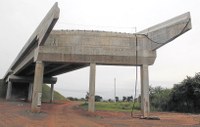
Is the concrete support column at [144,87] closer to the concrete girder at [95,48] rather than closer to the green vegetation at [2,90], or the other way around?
the concrete girder at [95,48]

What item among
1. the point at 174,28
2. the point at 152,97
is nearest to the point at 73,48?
the point at 174,28

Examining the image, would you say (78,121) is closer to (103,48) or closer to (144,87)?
(103,48)

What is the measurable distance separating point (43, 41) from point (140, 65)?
11.4 metres

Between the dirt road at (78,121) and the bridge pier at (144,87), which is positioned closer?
the dirt road at (78,121)

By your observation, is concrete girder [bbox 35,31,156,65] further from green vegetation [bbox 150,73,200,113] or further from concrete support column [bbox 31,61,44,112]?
green vegetation [bbox 150,73,200,113]

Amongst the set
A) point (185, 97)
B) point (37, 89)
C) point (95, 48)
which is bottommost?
point (185, 97)

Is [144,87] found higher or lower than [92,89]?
higher

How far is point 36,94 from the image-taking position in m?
30.1

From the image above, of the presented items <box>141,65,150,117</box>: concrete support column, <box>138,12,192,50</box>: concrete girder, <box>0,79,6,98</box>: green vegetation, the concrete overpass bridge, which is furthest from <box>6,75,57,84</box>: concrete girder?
<box>138,12,192,50</box>: concrete girder

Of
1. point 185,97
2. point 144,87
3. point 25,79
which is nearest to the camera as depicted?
point 144,87

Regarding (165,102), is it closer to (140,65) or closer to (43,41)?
(140,65)

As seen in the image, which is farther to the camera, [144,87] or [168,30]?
[144,87]

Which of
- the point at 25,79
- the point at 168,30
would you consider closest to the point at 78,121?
the point at 168,30

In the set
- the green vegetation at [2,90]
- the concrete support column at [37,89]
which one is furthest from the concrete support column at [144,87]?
the green vegetation at [2,90]
